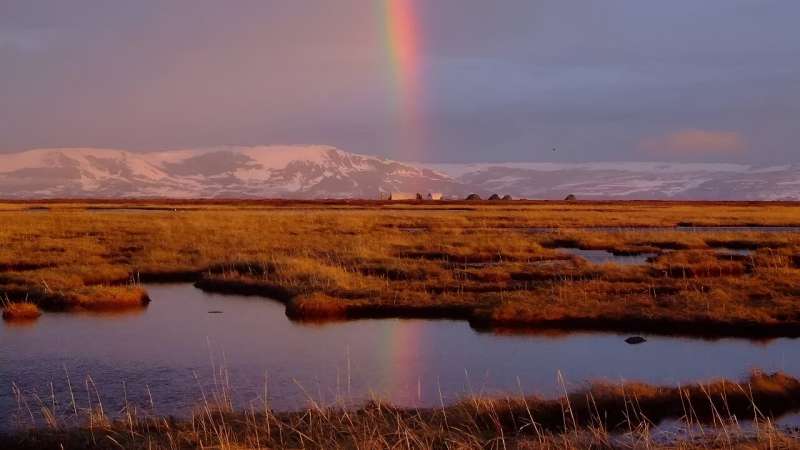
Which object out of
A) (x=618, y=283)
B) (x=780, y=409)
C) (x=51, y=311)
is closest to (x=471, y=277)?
(x=618, y=283)

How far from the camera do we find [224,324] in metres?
21.8

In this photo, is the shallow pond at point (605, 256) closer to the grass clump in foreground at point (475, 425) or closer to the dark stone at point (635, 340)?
the dark stone at point (635, 340)

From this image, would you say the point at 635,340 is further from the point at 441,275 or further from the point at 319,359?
the point at 441,275

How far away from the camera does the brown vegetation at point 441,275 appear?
2214cm

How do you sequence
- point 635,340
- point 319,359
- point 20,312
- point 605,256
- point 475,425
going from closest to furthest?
point 475,425, point 319,359, point 635,340, point 20,312, point 605,256

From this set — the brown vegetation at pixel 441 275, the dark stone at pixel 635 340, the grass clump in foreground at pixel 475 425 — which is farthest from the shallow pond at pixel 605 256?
the grass clump in foreground at pixel 475 425

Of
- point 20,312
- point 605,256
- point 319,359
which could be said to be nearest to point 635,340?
point 319,359

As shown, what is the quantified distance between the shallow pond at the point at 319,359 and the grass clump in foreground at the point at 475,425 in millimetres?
1072

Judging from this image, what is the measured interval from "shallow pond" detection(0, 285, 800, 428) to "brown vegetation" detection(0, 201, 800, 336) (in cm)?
142

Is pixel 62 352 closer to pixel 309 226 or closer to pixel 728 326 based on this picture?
Answer: pixel 728 326

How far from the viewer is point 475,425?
1186cm

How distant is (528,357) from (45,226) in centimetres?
4259

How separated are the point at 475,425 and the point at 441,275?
57.0 feet

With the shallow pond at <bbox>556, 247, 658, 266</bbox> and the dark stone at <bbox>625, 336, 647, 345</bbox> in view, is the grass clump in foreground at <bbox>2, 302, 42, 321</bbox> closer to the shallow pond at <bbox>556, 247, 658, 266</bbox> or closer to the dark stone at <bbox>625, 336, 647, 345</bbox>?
the dark stone at <bbox>625, 336, 647, 345</bbox>
